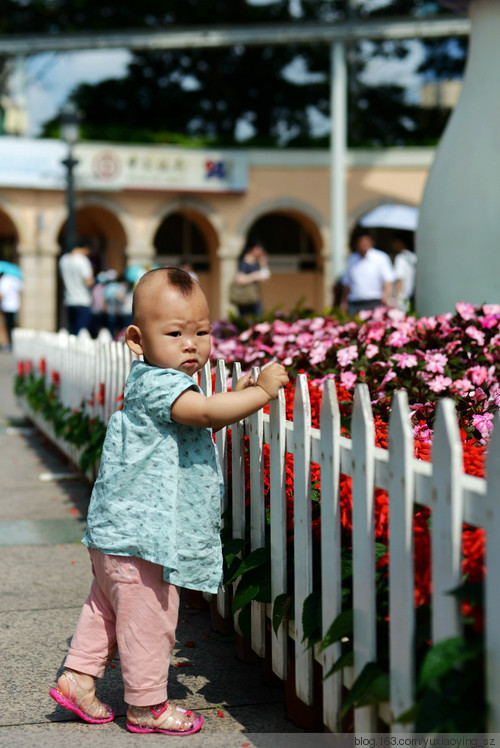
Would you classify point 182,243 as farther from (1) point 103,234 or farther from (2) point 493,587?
(2) point 493,587

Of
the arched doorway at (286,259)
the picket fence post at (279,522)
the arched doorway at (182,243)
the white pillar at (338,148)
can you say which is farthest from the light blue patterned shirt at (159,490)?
the arched doorway at (286,259)

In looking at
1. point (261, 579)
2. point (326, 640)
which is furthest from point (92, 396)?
point (326, 640)

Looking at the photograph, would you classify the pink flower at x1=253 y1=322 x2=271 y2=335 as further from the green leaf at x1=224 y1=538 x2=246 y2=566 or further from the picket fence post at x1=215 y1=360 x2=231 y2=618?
the green leaf at x1=224 y1=538 x2=246 y2=566

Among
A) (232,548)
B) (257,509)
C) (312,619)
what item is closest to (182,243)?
(232,548)

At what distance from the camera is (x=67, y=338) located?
7711mm

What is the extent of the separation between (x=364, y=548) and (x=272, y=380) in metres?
0.62

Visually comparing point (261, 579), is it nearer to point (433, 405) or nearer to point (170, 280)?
point (170, 280)

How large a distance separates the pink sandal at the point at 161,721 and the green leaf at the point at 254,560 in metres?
0.49

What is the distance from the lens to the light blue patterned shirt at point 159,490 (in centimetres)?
259

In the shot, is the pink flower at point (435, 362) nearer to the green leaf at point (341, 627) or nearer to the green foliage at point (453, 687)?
the green leaf at point (341, 627)

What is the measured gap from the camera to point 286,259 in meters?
28.8

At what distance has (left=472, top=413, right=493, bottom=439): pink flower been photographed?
3440mm

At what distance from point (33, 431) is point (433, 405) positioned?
6.65 meters

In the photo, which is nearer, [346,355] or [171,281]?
[171,281]
